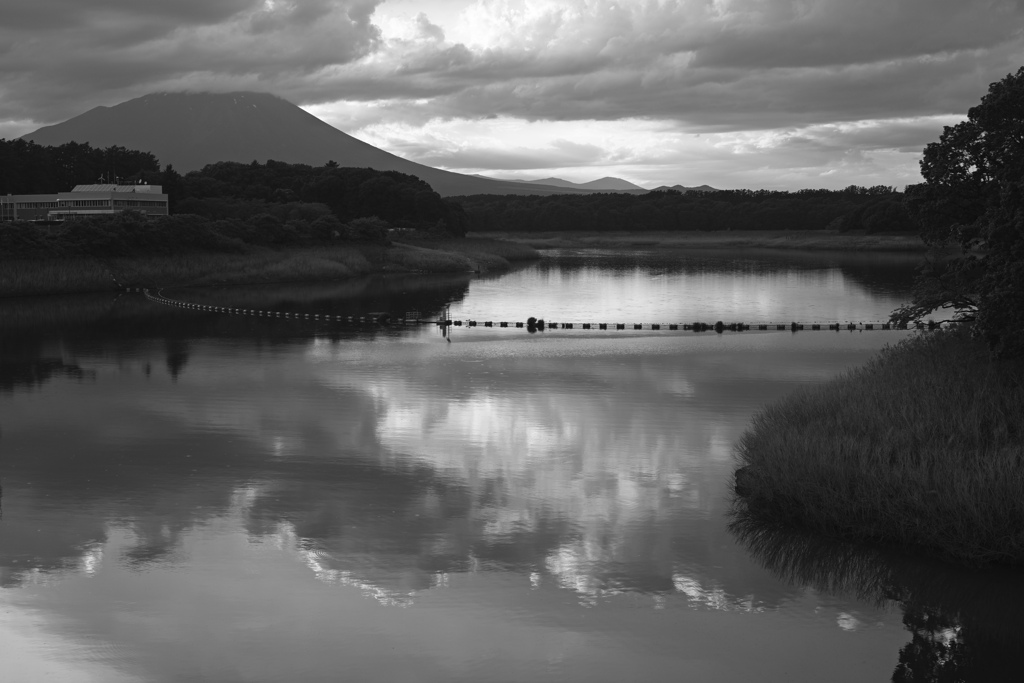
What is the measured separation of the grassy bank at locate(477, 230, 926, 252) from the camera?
151m

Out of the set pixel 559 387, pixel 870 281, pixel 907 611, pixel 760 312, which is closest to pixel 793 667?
pixel 907 611

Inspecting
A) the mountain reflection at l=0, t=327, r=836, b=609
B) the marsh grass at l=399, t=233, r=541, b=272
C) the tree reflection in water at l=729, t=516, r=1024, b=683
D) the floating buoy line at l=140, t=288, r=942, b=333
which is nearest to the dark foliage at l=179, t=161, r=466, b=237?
the marsh grass at l=399, t=233, r=541, b=272

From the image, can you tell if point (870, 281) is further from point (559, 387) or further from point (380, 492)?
point (380, 492)

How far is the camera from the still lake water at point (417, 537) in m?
14.0

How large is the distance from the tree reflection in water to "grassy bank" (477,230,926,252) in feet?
442

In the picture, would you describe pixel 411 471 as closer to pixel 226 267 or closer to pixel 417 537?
pixel 417 537

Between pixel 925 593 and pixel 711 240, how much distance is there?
16767cm

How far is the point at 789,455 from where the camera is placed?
61.1ft

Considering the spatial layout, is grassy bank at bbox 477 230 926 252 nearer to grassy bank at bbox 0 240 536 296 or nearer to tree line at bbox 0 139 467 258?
tree line at bbox 0 139 467 258

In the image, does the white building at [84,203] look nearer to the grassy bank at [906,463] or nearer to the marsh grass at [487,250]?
the marsh grass at [487,250]

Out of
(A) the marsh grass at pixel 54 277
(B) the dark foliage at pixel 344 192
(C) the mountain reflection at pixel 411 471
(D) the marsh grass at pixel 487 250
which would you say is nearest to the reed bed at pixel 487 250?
(D) the marsh grass at pixel 487 250

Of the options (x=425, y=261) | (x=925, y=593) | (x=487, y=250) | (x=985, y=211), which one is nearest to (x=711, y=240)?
(x=487, y=250)

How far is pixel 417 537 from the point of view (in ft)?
59.9

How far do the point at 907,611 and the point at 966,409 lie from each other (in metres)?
6.93
